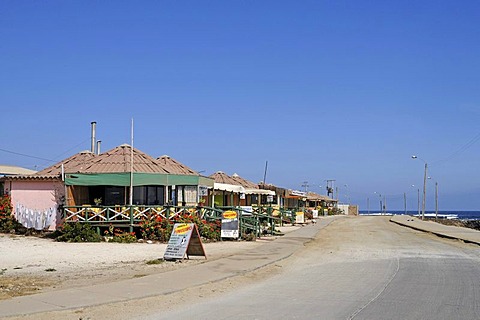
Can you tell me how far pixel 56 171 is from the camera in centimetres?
2839

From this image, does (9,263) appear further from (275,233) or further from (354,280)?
(275,233)

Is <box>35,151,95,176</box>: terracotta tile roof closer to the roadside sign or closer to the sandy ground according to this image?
the sandy ground

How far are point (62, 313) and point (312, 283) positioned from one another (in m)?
6.25

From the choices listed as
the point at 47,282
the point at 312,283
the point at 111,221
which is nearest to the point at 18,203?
the point at 111,221

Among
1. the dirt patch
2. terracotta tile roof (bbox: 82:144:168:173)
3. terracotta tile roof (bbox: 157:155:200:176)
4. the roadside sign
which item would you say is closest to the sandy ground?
the dirt patch

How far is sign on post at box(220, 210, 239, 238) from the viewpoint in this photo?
25.6 meters

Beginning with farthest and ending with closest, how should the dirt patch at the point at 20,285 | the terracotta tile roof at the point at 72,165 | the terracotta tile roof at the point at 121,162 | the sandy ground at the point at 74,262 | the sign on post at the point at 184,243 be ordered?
the terracotta tile roof at the point at 72,165
the terracotta tile roof at the point at 121,162
the sign on post at the point at 184,243
the sandy ground at the point at 74,262
the dirt patch at the point at 20,285

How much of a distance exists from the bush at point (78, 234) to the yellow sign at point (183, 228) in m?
7.44

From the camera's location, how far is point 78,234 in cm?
2384

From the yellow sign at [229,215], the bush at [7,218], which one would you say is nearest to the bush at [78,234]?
the bush at [7,218]

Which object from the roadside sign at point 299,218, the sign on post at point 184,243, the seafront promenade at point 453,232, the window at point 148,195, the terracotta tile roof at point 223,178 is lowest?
the seafront promenade at point 453,232

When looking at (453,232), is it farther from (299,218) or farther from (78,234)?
(78,234)

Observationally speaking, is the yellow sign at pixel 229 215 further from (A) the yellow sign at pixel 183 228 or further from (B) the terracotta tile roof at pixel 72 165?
(A) the yellow sign at pixel 183 228

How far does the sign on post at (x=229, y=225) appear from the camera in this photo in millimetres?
25641
